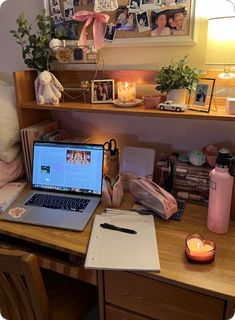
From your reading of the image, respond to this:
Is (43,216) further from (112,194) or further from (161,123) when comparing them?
(161,123)

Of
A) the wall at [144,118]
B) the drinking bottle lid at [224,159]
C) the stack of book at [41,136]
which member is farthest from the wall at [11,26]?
the drinking bottle lid at [224,159]

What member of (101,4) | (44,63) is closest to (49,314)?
(44,63)

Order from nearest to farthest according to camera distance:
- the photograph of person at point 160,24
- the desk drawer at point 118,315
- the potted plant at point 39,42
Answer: the desk drawer at point 118,315 → the photograph of person at point 160,24 → the potted plant at point 39,42

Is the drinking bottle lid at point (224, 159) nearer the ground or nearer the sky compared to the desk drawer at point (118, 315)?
nearer the sky

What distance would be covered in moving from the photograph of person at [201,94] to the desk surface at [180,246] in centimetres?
45

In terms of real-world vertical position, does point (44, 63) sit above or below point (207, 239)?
above

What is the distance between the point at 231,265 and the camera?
3.09ft

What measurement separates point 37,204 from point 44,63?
68 cm

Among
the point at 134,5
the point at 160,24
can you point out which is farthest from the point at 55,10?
the point at 160,24

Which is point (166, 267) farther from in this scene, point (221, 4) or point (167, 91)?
point (221, 4)

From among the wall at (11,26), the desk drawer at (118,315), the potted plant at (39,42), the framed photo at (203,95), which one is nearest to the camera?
the desk drawer at (118,315)

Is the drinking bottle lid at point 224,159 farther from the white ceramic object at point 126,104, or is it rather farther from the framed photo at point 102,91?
the framed photo at point 102,91

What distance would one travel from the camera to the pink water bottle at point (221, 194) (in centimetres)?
105

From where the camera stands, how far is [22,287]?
0.94 m
